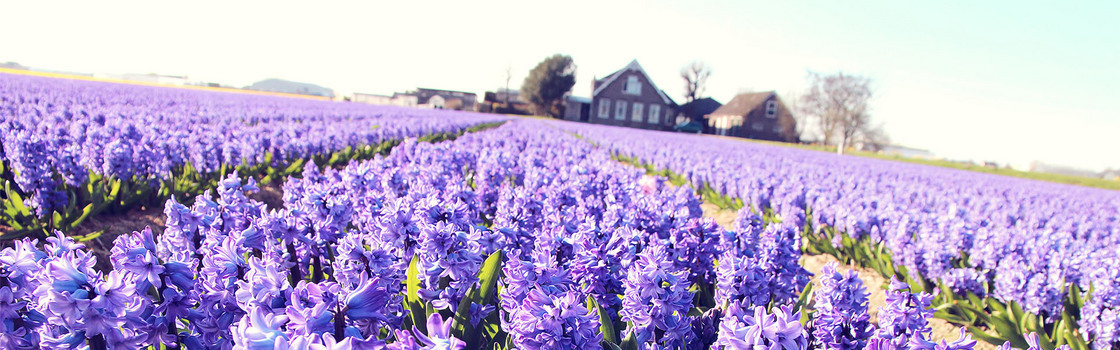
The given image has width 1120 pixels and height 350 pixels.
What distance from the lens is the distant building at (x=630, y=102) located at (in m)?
59.8

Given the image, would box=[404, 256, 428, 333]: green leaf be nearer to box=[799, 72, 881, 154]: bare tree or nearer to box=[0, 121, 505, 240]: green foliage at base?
box=[0, 121, 505, 240]: green foliage at base

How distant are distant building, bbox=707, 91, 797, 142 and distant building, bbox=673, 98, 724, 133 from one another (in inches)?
241

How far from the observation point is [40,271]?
4.33ft

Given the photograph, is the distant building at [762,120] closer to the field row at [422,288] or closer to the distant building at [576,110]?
the distant building at [576,110]

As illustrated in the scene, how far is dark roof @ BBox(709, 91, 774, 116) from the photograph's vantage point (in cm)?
6219

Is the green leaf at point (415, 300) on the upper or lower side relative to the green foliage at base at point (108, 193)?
upper

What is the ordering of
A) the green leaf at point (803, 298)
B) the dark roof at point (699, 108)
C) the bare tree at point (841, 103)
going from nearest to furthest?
the green leaf at point (803, 298) → the bare tree at point (841, 103) → the dark roof at point (699, 108)

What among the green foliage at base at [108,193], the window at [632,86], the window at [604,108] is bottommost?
the green foliage at base at [108,193]

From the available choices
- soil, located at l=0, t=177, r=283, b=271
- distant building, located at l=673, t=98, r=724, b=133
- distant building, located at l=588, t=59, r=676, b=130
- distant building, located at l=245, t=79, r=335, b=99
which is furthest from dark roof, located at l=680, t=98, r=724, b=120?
distant building, located at l=245, t=79, r=335, b=99

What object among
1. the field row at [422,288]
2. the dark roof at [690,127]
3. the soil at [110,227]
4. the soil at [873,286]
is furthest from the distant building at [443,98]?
the field row at [422,288]

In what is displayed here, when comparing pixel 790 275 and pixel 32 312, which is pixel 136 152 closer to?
pixel 32 312

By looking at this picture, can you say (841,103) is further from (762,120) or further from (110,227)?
(110,227)

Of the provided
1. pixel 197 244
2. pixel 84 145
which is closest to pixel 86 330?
pixel 197 244

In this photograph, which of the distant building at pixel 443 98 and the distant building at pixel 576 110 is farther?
the distant building at pixel 443 98
